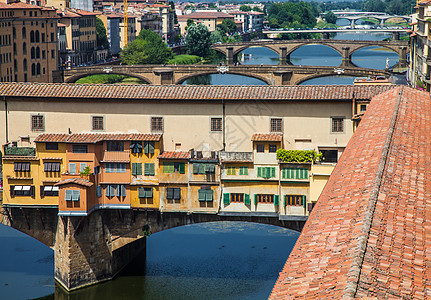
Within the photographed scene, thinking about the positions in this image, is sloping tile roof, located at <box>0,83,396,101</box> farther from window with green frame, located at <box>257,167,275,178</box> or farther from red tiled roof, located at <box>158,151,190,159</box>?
window with green frame, located at <box>257,167,275,178</box>

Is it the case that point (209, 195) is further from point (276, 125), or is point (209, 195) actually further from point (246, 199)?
point (276, 125)

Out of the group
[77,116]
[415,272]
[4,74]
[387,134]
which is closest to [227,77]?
[4,74]

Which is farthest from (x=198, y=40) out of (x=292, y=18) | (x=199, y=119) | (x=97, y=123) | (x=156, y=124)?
(x=199, y=119)

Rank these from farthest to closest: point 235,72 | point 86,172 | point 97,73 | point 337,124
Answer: point 97,73, point 235,72, point 337,124, point 86,172

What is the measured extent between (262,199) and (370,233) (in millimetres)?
19982

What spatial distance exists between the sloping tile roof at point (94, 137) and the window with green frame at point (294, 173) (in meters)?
4.98

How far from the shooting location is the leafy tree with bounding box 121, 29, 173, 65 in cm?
9494

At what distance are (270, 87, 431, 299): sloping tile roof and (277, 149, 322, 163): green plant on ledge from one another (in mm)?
13357

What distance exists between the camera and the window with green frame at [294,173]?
27719 millimetres

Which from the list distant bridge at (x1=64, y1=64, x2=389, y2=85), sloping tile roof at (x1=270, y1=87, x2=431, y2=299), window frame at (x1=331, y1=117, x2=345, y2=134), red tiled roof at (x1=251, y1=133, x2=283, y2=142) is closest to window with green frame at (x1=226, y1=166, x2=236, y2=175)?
red tiled roof at (x1=251, y1=133, x2=283, y2=142)

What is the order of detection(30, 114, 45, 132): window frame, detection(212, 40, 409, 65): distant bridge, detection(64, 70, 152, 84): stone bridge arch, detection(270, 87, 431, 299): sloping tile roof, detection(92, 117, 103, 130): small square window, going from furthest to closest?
detection(212, 40, 409, 65): distant bridge
detection(64, 70, 152, 84): stone bridge arch
detection(30, 114, 45, 132): window frame
detection(92, 117, 103, 130): small square window
detection(270, 87, 431, 299): sloping tile roof

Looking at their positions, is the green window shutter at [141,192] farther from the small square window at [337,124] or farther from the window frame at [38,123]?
the small square window at [337,124]

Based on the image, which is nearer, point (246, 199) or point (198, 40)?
point (246, 199)

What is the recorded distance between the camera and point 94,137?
29.0 metres
